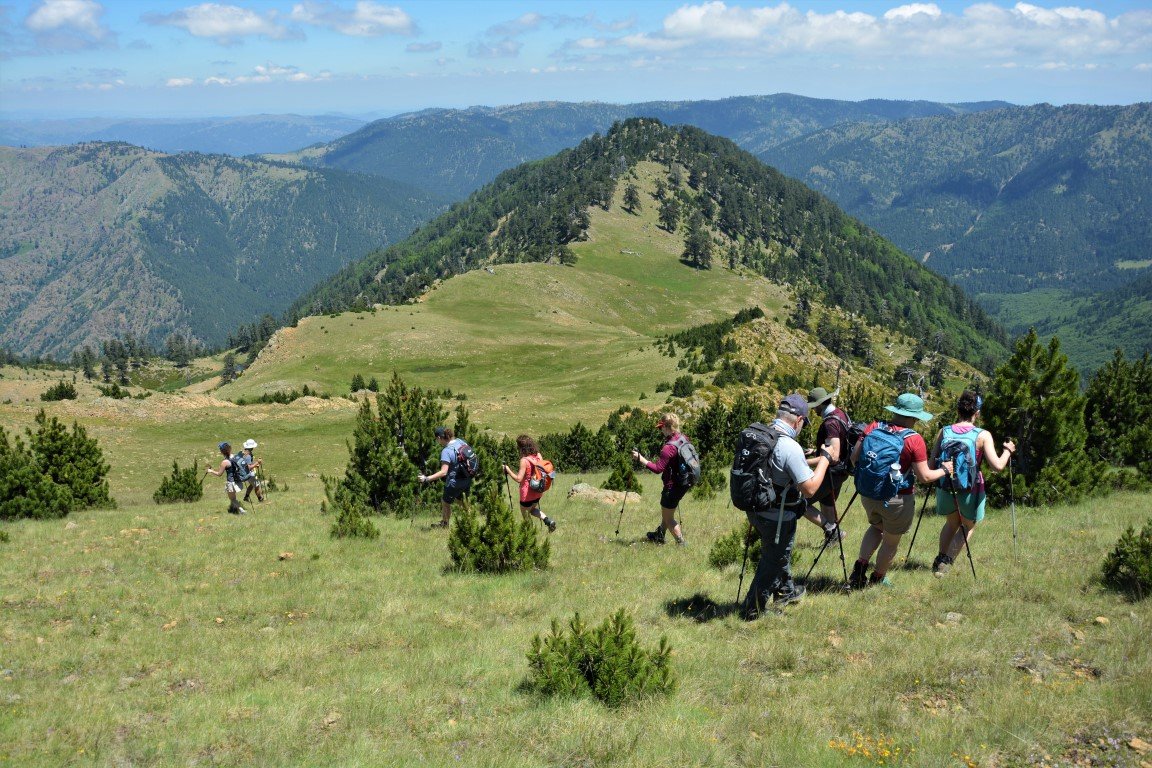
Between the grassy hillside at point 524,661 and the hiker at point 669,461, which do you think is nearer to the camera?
the grassy hillside at point 524,661

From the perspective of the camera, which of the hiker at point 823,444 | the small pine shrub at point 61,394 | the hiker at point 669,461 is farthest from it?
the small pine shrub at point 61,394

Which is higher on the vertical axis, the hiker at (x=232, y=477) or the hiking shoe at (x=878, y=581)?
the hiking shoe at (x=878, y=581)

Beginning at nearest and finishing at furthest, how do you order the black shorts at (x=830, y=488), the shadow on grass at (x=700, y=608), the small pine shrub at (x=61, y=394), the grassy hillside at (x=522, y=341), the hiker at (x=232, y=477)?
the shadow on grass at (x=700, y=608) < the black shorts at (x=830, y=488) < the hiker at (x=232, y=477) < the small pine shrub at (x=61, y=394) < the grassy hillside at (x=522, y=341)

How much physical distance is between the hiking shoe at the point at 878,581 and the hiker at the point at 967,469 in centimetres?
91

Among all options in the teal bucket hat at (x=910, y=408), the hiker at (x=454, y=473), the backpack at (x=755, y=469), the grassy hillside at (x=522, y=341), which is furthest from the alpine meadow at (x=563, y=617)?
the grassy hillside at (x=522, y=341)

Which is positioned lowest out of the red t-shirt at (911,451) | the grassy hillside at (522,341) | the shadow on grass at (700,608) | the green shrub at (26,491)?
the grassy hillside at (522,341)

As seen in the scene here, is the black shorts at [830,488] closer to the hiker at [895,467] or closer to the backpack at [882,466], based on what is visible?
the hiker at [895,467]

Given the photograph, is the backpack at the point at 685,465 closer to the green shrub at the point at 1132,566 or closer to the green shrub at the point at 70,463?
the green shrub at the point at 1132,566

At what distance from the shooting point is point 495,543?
11.4m

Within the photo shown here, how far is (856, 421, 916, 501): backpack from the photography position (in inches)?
332

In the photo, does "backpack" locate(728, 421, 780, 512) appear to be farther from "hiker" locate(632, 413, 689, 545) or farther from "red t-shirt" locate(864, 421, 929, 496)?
"hiker" locate(632, 413, 689, 545)

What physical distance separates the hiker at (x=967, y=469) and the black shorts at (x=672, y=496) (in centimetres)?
376

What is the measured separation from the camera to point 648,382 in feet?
183

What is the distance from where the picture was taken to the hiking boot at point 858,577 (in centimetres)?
930
